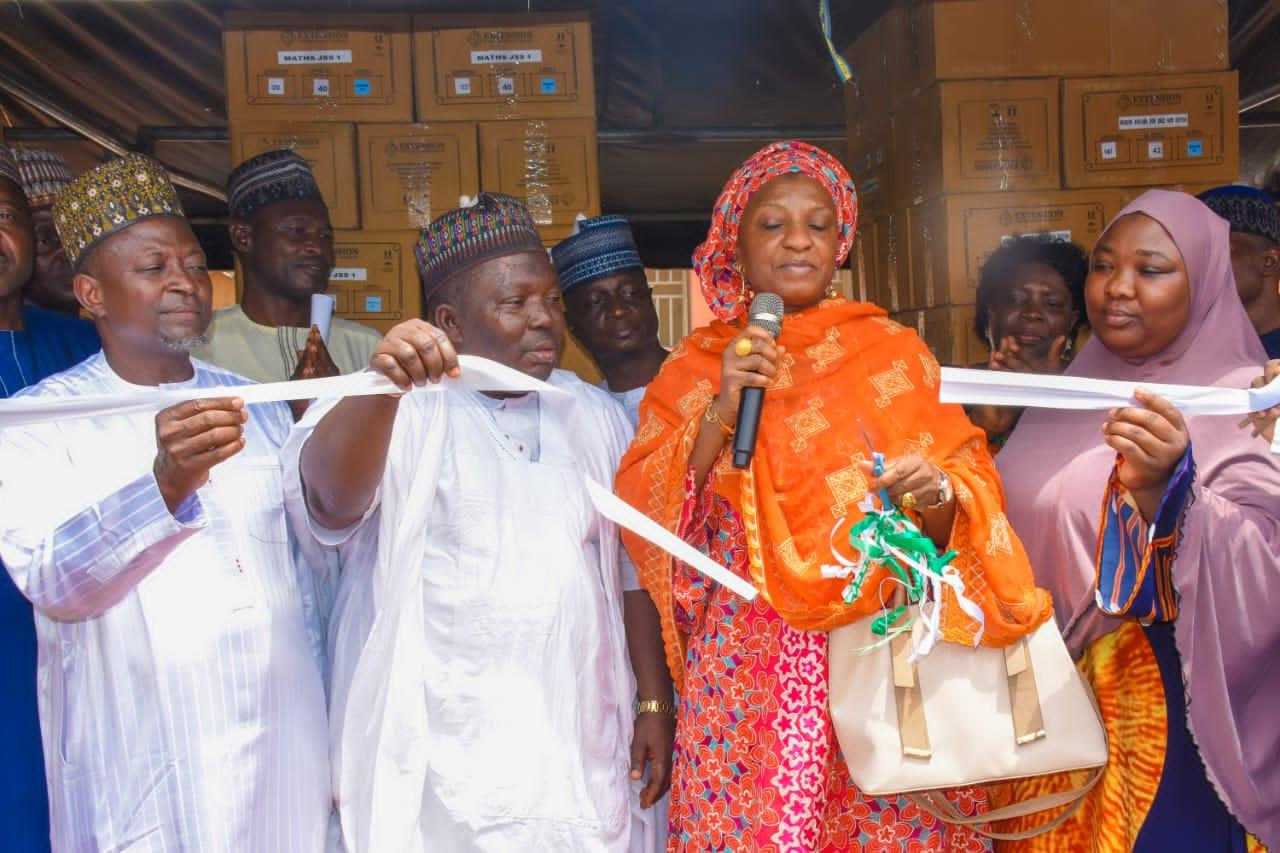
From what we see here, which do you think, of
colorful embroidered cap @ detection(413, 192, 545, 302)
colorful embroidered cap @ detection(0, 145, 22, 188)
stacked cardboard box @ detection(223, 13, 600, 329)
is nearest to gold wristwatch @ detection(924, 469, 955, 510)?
colorful embroidered cap @ detection(413, 192, 545, 302)

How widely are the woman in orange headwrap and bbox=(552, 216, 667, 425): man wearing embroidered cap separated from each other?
3.08ft

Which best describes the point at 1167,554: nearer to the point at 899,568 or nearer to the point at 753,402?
the point at 899,568

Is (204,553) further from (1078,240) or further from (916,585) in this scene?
(1078,240)

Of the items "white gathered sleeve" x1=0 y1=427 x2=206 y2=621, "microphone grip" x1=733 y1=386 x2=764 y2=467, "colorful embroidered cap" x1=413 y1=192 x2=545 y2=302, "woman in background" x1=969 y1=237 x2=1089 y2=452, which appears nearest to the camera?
"white gathered sleeve" x1=0 y1=427 x2=206 y2=621

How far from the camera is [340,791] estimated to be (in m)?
2.49

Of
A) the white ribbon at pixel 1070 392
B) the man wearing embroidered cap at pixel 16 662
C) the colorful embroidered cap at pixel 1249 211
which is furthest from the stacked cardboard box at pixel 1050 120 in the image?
the man wearing embroidered cap at pixel 16 662

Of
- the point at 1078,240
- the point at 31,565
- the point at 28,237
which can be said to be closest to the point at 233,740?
the point at 31,565

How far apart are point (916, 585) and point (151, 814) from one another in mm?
1565

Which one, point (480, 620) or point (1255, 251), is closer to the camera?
point (480, 620)

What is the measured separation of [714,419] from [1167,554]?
94 centimetres

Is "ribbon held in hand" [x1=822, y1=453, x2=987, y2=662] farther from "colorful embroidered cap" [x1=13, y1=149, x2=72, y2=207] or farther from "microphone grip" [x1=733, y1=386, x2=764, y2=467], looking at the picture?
"colorful embroidered cap" [x1=13, y1=149, x2=72, y2=207]

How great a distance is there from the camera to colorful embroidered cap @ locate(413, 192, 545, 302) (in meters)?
2.77

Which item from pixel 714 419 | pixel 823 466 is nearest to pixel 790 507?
pixel 823 466

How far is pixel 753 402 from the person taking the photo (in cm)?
226
